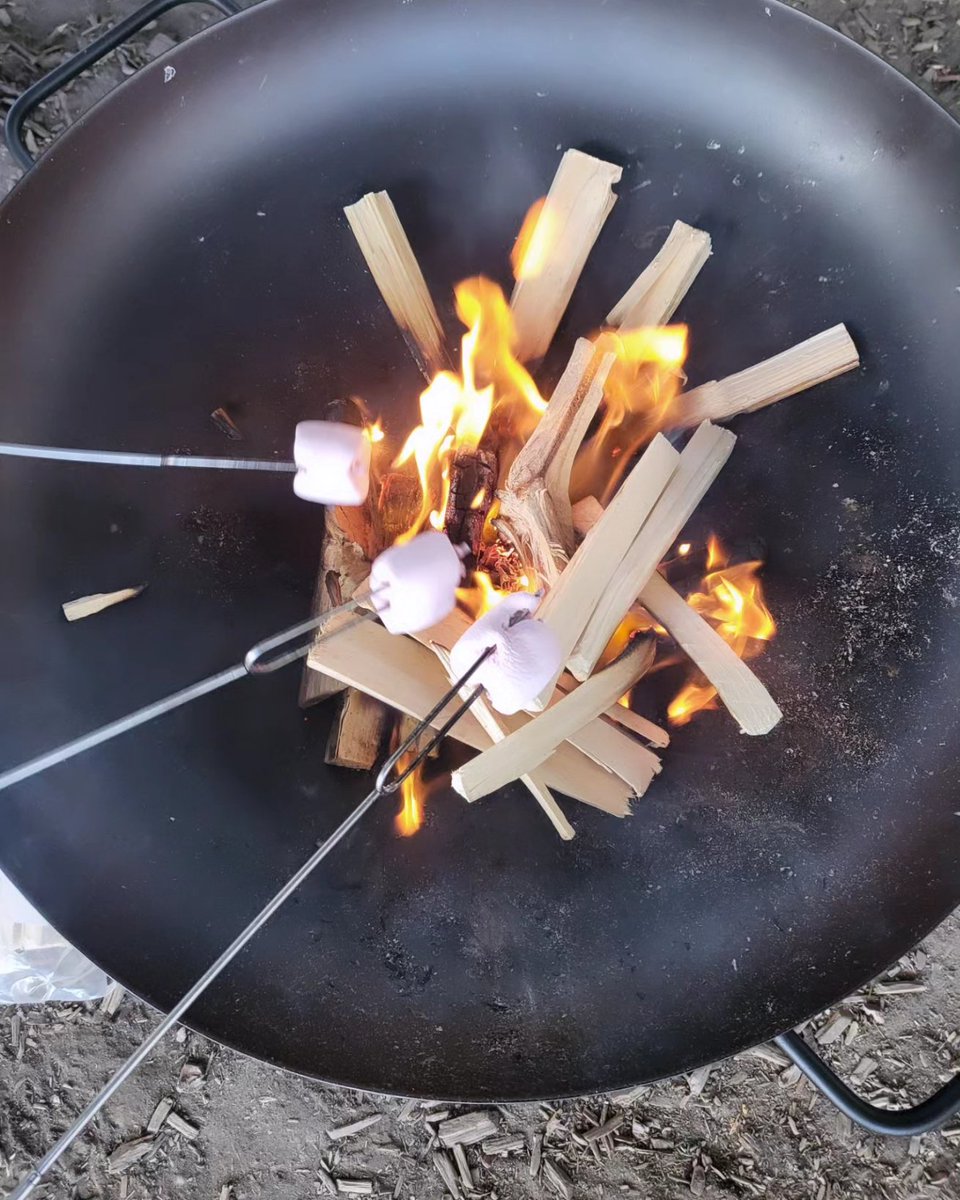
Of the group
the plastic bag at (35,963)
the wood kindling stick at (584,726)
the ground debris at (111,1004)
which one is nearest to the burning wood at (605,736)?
the wood kindling stick at (584,726)

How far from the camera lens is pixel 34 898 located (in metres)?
1.18

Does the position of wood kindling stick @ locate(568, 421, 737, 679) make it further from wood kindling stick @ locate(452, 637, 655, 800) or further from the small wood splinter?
the small wood splinter

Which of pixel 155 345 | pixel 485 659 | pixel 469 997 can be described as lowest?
pixel 469 997

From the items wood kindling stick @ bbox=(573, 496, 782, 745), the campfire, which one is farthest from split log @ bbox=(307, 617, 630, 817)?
wood kindling stick @ bbox=(573, 496, 782, 745)

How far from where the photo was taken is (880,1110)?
1196mm

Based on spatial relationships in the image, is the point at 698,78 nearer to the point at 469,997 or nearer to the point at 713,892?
the point at 713,892

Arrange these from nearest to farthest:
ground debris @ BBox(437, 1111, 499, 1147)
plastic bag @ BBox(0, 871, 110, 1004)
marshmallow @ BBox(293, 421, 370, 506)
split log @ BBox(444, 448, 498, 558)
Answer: marshmallow @ BBox(293, 421, 370, 506) → split log @ BBox(444, 448, 498, 558) → plastic bag @ BBox(0, 871, 110, 1004) → ground debris @ BBox(437, 1111, 499, 1147)

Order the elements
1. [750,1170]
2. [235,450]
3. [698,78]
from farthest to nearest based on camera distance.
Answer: [750,1170] < [235,450] < [698,78]

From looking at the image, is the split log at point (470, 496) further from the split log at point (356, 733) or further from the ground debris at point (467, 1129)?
the ground debris at point (467, 1129)

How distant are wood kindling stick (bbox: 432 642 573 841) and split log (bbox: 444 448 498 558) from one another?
17cm

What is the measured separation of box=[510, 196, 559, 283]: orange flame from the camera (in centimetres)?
124

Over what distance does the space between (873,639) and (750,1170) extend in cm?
106

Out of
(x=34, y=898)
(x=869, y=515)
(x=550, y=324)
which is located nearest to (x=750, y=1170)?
(x=869, y=515)

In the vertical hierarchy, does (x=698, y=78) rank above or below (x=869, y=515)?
above
